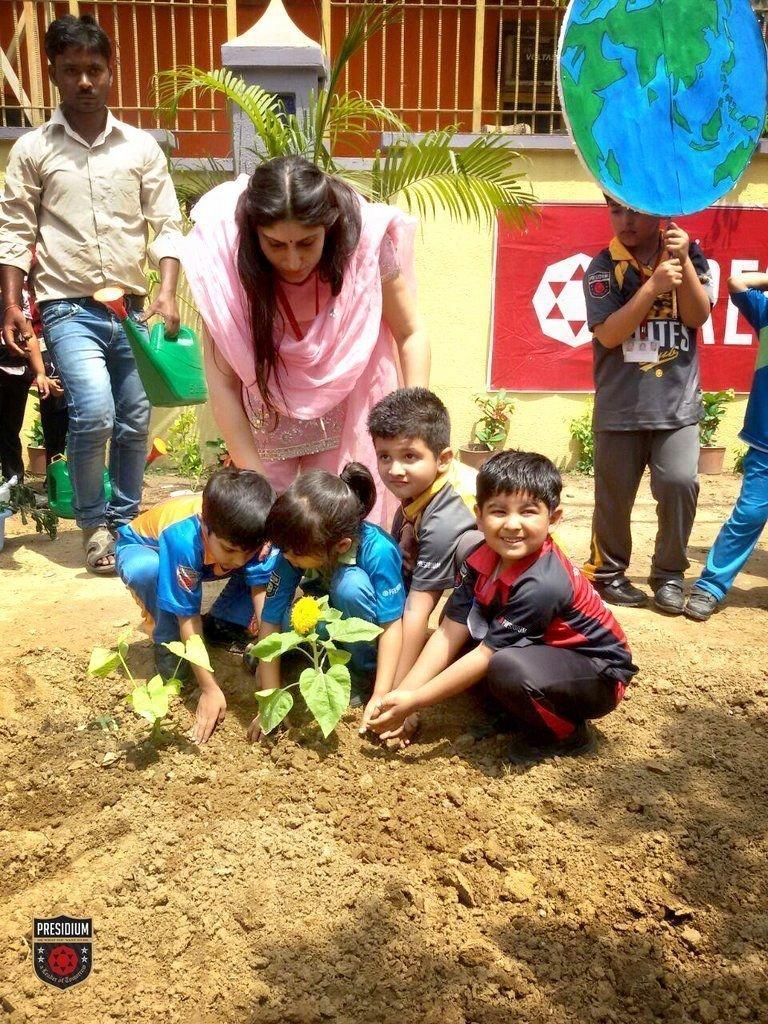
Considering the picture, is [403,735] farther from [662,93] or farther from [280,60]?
[280,60]

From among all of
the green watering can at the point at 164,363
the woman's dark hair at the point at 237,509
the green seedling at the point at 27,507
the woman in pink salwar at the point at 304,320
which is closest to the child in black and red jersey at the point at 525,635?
the woman's dark hair at the point at 237,509

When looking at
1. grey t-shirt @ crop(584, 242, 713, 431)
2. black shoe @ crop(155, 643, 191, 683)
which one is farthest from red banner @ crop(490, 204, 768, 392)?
black shoe @ crop(155, 643, 191, 683)

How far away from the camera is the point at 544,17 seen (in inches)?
318

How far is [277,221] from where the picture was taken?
2.50 m

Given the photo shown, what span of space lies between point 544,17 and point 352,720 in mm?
7429

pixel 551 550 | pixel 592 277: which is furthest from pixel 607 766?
pixel 592 277

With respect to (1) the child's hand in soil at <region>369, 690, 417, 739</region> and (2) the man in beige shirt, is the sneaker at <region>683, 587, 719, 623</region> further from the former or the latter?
(2) the man in beige shirt

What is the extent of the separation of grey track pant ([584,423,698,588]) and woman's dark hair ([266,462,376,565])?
148 centimetres

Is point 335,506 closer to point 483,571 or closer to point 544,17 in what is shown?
point 483,571

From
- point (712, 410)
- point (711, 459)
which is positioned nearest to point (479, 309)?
point (712, 410)

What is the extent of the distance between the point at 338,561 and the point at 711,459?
4721 millimetres

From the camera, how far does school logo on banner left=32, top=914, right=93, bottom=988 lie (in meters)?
1.87

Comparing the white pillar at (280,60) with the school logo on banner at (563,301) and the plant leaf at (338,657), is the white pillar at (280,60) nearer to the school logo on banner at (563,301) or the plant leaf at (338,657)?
the school logo on banner at (563,301)

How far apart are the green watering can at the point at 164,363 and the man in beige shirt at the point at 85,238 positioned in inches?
3.1
